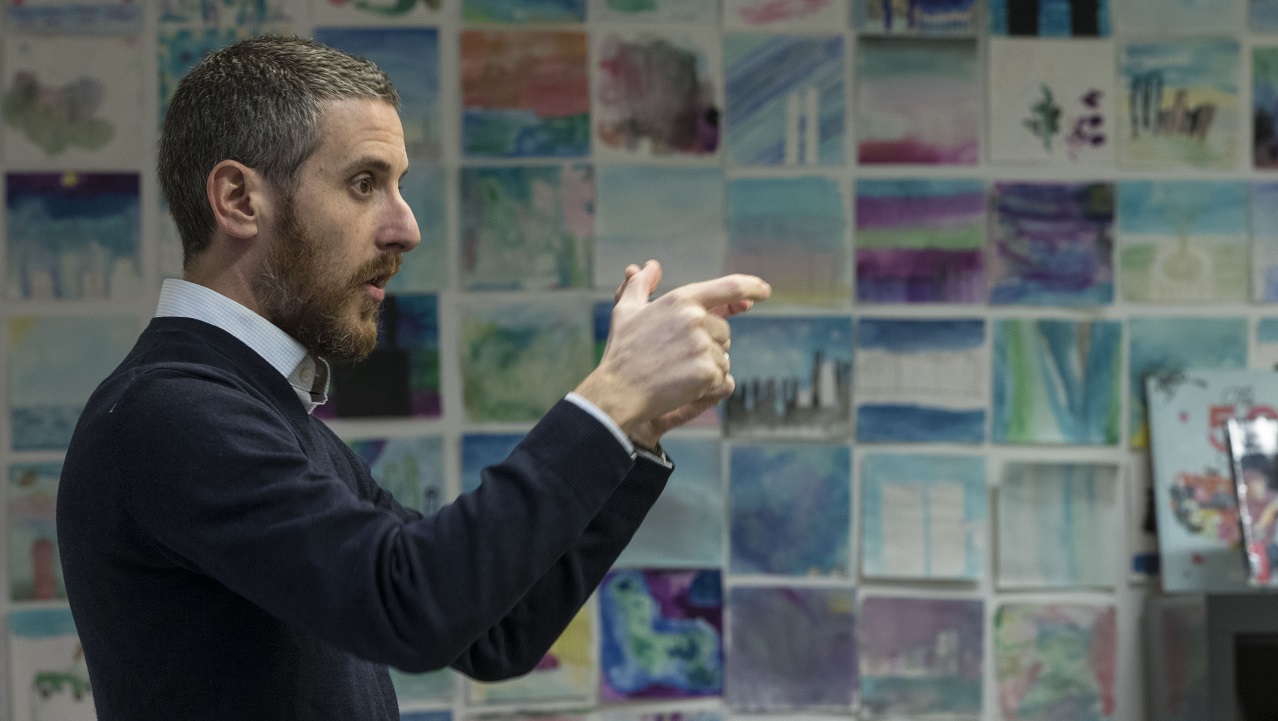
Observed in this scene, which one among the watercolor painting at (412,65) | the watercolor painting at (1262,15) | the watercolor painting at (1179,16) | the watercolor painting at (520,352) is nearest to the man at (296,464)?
the watercolor painting at (520,352)

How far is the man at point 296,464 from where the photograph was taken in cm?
75

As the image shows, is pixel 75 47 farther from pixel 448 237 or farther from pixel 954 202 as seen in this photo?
pixel 954 202

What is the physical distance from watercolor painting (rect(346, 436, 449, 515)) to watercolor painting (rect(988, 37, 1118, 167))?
123 centimetres

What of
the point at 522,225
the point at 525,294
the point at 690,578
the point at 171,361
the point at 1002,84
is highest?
the point at 1002,84

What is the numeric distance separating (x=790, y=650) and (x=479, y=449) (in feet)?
2.34

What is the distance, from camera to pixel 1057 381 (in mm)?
2043

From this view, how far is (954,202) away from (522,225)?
2.74 feet

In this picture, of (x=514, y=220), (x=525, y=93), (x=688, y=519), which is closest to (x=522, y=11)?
(x=525, y=93)

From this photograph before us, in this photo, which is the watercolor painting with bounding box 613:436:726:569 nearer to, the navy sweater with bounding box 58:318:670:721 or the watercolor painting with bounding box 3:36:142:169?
the navy sweater with bounding box 58:318:670:721

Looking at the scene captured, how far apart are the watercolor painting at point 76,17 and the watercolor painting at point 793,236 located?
1.19 m

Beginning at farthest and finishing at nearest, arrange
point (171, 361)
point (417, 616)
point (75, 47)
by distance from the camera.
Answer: point (75, 47), point (171, 361), point (417, 616)

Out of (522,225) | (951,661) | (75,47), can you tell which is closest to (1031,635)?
(951,661)

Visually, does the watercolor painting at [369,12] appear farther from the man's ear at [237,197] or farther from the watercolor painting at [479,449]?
the man's ear at [237,197]

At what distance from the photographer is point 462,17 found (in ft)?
6.64
